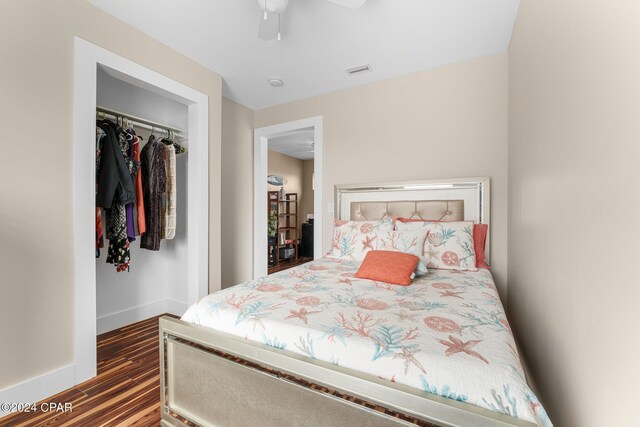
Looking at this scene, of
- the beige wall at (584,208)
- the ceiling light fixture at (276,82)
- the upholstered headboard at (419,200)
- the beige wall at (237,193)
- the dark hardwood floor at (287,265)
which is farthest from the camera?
the dark hardwood floor at (287,265)

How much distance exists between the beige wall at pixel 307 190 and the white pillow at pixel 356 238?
4.64m

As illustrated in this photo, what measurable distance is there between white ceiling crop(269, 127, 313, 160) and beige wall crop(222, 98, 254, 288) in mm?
1289

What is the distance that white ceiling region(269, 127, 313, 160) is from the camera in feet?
17.0

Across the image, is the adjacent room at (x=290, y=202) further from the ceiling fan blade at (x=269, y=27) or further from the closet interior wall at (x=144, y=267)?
→ the ceiling fan blade at (x=269, y=27)

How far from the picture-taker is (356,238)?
246cm

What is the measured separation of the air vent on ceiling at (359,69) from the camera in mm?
2674

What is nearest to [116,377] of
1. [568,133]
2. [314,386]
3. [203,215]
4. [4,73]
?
[203,215]

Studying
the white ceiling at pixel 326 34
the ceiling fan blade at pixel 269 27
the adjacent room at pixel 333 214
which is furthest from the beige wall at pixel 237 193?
the ceiling fan blade at pixel 269 27

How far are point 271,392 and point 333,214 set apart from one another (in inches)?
88.9

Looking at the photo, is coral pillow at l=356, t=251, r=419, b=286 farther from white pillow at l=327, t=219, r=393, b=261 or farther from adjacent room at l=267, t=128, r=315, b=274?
adjacent room at l=267, t=128, r=315, b=274

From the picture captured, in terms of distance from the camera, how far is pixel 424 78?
2.77 meters

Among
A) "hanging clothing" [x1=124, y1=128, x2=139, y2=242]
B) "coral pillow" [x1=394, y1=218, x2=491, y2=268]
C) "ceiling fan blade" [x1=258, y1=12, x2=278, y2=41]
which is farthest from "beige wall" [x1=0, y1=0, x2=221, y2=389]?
"coral pillow" [x1=394, y1=218, x2=491, y2=268]

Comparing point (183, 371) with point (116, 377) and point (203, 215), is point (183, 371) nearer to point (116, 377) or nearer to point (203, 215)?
point (116, 377)

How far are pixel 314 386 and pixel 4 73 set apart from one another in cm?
228
